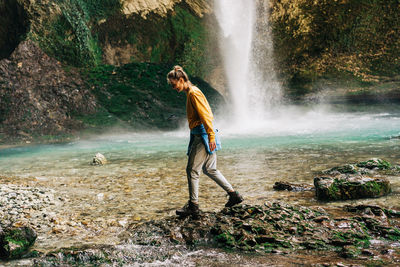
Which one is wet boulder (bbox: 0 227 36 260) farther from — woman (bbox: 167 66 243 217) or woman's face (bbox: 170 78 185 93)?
woman's face (bbox: 170 78 185 93)

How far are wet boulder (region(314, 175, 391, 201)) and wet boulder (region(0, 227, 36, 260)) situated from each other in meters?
3.59

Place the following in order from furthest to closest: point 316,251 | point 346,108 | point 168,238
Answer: point 346,108 → point 168,238 → point 316,251

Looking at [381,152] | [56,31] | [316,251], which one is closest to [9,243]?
[316,251]

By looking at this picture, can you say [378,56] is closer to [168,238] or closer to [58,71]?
[58,71]

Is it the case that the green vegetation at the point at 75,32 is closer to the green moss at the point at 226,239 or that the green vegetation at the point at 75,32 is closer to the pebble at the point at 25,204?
the pebble at the point at 25,204

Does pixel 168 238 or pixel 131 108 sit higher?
pixel 131 108

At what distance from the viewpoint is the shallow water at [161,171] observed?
481 cm

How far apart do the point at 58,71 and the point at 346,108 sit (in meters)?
16.2

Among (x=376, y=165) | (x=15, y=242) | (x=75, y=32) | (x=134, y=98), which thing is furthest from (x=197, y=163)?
(x=75, y=32)

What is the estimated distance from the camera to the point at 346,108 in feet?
69.4

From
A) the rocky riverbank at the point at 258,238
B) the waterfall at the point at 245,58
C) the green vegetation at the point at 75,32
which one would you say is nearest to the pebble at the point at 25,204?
the rocky riverbank at the point at 258,238

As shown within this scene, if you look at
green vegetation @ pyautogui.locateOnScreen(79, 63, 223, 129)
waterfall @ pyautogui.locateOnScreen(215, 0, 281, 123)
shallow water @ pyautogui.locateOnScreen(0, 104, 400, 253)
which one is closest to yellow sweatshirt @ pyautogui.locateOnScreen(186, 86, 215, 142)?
shallow water @ pyautogui.locateOnScreen(0, 104, 400, 253)

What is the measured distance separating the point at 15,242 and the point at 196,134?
83.1 inches

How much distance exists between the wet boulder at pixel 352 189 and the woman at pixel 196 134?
1618 millimetres
